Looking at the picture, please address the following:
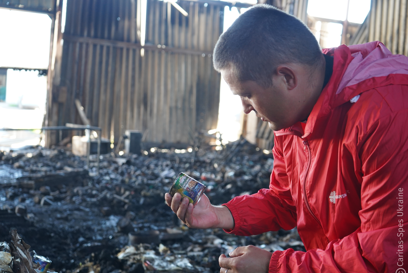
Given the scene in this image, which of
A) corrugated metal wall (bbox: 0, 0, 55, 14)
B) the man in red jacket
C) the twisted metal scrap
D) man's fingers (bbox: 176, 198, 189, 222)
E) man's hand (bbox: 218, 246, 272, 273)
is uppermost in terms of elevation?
corrugated metal wall (bbox: 0, 0, 55, 14)

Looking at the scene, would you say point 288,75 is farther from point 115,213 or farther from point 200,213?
point 115,213

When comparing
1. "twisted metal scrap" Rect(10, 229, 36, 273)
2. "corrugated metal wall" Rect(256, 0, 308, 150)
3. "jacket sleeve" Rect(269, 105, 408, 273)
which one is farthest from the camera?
"corrugated metal wall" Rect(256, 0, 308, 150)

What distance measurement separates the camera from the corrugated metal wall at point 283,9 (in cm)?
911

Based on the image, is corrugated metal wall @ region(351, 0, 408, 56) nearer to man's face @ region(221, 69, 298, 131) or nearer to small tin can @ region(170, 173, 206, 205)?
man's face @ region(221, 69, 298, 131)

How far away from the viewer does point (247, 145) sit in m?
11.0

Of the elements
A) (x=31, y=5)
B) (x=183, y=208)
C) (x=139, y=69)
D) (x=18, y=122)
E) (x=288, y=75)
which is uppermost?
(x=31, y=5)

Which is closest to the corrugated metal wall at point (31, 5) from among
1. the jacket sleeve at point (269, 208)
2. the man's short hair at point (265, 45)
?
the jacket sleeve at point (269, 208)

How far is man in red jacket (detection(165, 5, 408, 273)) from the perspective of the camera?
1326 millimetres

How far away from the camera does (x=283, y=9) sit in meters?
9.24

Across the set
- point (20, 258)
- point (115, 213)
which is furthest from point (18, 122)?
point (20, 258)

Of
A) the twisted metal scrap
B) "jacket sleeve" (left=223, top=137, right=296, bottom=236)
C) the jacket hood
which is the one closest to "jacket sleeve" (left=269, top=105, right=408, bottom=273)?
the jacket hood

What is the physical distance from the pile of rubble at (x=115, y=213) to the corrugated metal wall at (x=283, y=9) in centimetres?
181

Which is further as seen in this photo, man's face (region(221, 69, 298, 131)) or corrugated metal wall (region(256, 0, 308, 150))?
corrugated metal wall (region(256, 0, 308, 150))

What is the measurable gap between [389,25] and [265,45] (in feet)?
23.1
